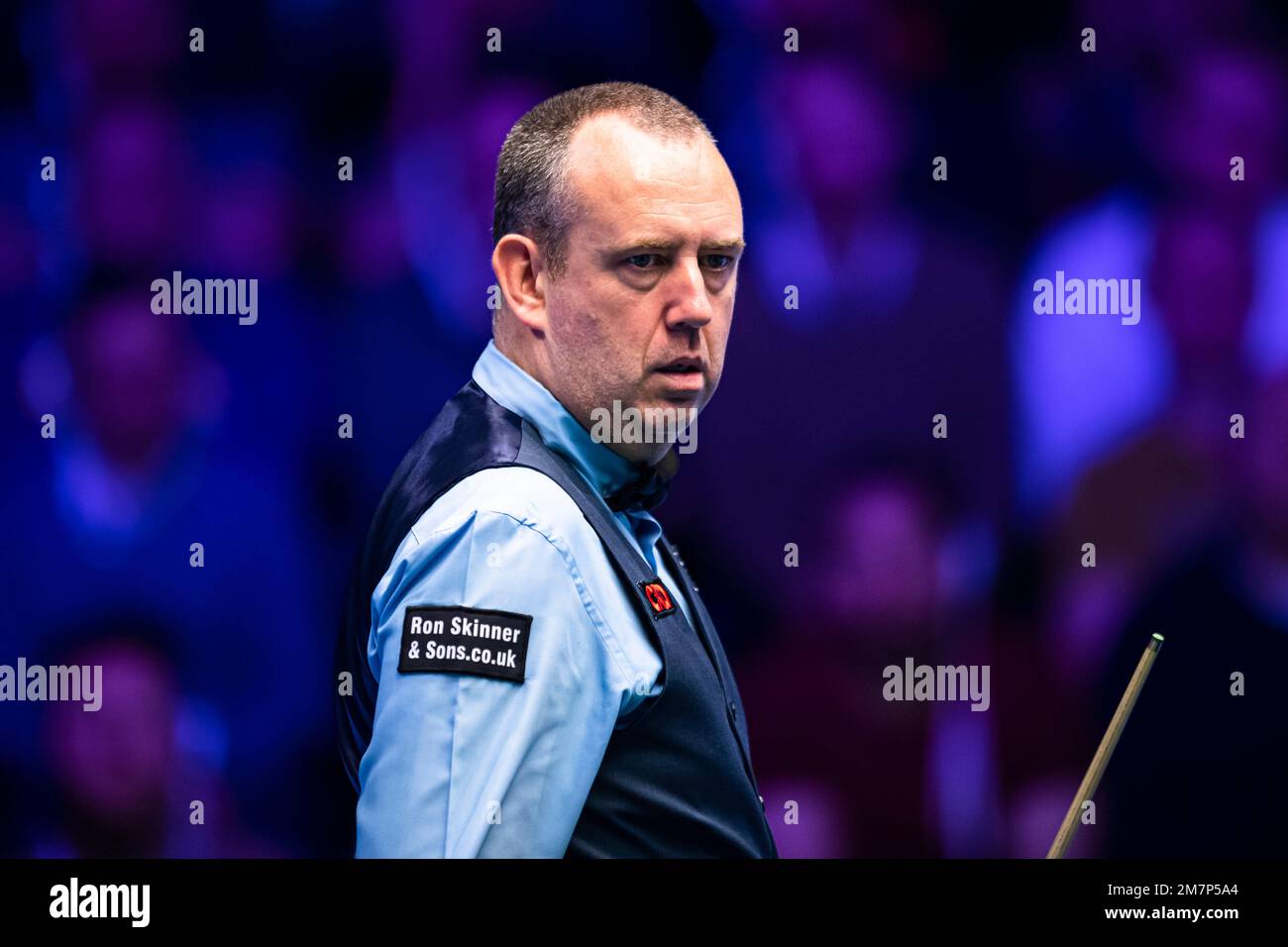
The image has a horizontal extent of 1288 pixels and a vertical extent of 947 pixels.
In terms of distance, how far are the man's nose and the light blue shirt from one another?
0.38 m

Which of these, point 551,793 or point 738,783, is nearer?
point 551,793

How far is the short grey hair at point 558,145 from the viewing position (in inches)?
102

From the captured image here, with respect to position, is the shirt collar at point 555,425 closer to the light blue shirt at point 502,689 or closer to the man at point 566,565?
the man at point 566,565

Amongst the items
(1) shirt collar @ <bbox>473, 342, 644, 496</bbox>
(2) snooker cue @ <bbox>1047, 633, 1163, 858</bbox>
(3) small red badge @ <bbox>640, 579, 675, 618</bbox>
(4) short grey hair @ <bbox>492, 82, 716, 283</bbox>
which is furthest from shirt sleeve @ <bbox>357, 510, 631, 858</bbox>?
(2) snooker cue @ <bbox>1047, 633, 1163, 858</bbox>

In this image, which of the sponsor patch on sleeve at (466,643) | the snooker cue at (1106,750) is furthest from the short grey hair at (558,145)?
the snooker cue at (1106,750)

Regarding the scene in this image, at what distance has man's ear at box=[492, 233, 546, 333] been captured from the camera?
262 centimetres

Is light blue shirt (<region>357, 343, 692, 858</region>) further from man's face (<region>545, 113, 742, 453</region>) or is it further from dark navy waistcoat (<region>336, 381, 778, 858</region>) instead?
man's face (<region>545, 113, 742, 453</region>)

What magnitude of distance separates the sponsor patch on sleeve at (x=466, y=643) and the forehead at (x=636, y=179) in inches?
27.4

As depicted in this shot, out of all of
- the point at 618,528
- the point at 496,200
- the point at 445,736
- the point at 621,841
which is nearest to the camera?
the point at 445,736

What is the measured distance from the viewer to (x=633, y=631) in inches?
93.0

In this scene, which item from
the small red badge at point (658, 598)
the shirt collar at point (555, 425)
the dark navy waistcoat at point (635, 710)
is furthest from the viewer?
the shirt collar at point (555, 425)

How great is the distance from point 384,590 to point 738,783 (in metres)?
0.63
